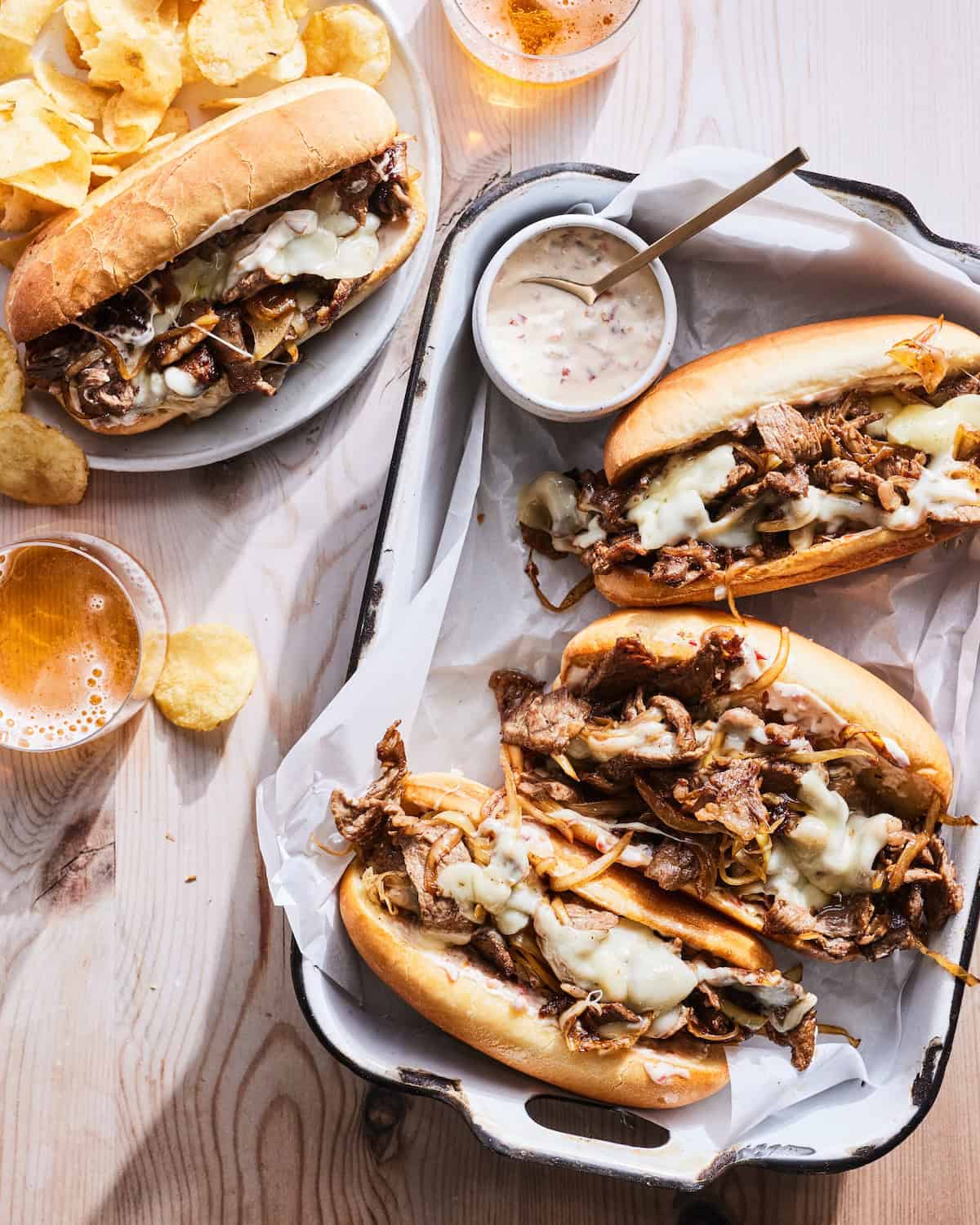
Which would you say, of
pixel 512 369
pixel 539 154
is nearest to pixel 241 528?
pixel 512 369

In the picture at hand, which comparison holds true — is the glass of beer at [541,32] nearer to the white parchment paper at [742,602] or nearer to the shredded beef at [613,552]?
the white parchment paper at [742,602]

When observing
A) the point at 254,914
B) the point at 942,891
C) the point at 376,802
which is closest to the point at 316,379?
the point at 376,802

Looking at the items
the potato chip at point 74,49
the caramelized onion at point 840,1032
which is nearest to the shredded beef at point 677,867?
the caramelized onion at point 840,1032

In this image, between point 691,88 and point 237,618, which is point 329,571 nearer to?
point 237,618

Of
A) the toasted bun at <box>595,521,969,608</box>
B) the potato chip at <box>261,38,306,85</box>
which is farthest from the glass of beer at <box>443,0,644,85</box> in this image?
the toasted bun at <box>595,521,969,608</box>

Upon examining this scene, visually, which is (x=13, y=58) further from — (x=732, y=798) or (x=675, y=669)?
(x=732, y=798)

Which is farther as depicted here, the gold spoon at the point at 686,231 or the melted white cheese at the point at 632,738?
the melted white cheese at the point at 632,738
